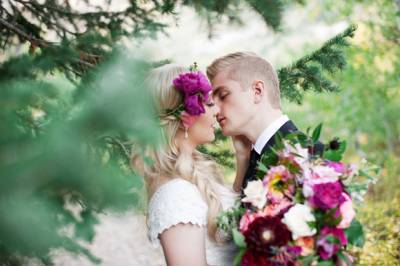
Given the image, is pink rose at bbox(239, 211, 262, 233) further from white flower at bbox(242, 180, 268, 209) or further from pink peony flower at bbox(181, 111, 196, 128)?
pink peony flower at bbox(181, 111, 196, 128)

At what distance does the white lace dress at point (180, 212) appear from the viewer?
2137mm

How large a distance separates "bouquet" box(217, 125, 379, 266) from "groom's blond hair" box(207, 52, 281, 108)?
32.3 inches

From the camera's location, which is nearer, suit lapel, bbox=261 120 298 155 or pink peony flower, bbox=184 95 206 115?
pink peony flower, bbox=184 95 206 115

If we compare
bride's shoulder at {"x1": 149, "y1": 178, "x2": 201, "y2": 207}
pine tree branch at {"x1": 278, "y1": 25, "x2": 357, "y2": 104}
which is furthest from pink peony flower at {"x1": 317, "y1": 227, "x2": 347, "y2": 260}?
pine tree branch at {"x1": 278, "y1": 25, "x2": 357, "y2": 104}

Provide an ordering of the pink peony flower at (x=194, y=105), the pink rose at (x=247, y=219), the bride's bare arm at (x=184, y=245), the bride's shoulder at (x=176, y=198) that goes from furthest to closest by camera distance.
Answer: the pink peony flower at (x=194, y=105) < the bride's shoulder at (x=176, y=198) < the bride's bare arm at (x=184, y=245) < the pink rose at (x=247, y=219)

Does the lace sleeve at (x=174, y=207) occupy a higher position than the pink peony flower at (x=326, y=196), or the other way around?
→ the lace sleeve at (x=174, y=207)

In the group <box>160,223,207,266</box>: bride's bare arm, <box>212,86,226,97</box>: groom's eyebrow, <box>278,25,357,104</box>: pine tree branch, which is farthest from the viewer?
<box>278,25,357,104</box>: pine tree branch

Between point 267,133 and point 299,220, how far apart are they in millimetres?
966

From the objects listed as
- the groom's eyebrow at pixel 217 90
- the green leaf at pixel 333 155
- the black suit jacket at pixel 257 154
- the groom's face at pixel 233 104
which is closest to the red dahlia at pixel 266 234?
the green leaf at pixel 333 155

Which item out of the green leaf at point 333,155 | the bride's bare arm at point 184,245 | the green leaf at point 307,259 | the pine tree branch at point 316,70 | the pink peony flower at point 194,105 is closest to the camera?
the green leaf at point 307,259

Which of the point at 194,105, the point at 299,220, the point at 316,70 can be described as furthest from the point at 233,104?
the point at 299,220

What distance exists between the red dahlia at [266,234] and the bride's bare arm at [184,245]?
1.28ft

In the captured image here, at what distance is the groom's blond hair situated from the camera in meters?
2.67

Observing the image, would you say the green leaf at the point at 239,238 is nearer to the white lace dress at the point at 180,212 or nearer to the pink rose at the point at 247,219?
the pink rose at the point at 247,219
